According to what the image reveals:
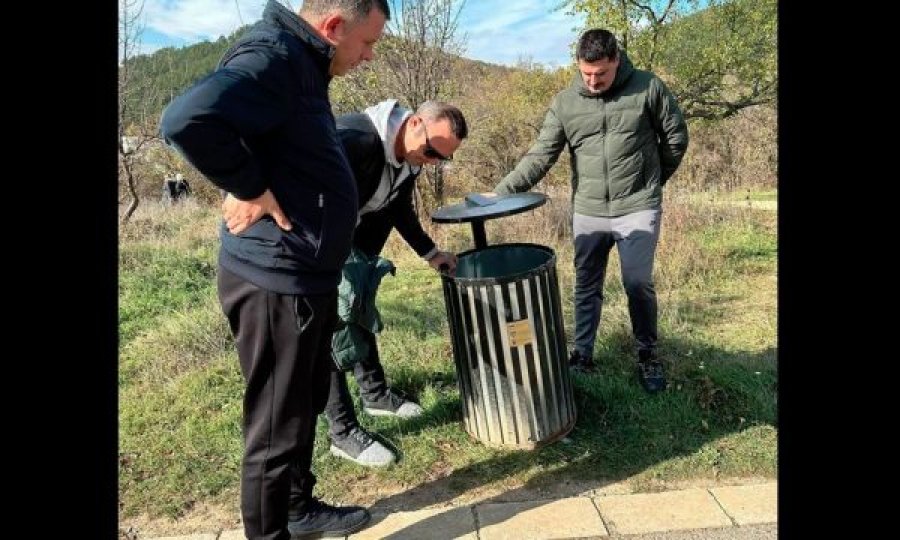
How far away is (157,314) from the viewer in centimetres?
591

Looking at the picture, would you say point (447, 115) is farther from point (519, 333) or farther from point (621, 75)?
point (621, 75)

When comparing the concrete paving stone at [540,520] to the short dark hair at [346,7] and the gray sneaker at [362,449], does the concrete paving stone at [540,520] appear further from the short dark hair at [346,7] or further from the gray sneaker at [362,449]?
the short dark hair at [346,7]

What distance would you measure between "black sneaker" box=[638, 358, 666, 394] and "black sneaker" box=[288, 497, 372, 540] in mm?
1741

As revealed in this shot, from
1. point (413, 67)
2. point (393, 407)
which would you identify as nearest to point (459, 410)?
point (393, 407)

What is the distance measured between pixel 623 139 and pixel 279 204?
2217mm

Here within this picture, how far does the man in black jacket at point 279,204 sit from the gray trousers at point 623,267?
194 cm

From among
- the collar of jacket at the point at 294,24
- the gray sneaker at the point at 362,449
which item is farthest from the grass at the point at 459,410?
the collar of jacket at the point at 294,24

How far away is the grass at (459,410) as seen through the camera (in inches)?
116

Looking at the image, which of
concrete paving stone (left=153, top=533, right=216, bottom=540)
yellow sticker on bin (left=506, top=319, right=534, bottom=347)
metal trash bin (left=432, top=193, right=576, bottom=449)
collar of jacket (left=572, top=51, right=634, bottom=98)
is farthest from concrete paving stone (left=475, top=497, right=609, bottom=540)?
collar of jacket (left=572, top=51, right=634, bottom=98)

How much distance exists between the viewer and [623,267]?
3658mm

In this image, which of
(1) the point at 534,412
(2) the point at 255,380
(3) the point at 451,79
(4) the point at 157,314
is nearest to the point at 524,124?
(3) the point at 451,79

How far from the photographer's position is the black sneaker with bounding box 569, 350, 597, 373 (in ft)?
12.7
